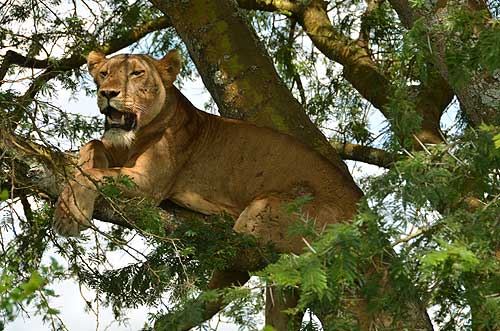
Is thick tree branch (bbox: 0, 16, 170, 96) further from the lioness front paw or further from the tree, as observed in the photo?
the lioness front paw

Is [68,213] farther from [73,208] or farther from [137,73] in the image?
[137,73]

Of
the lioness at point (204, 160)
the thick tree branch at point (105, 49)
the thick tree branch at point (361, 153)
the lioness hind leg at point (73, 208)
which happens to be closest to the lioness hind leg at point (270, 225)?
the lioness at point (204, 160)

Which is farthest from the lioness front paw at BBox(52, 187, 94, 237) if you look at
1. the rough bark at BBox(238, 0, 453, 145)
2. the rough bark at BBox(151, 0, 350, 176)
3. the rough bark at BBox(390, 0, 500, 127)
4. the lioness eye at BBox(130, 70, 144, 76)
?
the rough bark at BBox(238, 0, 453, 145)

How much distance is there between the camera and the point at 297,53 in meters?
11.3

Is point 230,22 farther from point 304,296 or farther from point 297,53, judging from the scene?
point 304,296

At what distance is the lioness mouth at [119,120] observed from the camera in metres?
7.73

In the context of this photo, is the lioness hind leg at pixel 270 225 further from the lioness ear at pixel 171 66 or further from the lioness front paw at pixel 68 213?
the lioness ear at pixel 171 66

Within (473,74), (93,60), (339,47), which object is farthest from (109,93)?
(339,47)

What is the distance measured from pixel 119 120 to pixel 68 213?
1223 millimetres

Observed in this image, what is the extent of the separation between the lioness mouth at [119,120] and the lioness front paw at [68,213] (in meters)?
1.02

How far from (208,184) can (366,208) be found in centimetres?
321

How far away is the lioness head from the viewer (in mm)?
7688

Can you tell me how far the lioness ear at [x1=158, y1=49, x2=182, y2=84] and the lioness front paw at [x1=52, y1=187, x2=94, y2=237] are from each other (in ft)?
5.58

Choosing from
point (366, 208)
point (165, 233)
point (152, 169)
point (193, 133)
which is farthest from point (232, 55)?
point (366, 208)
